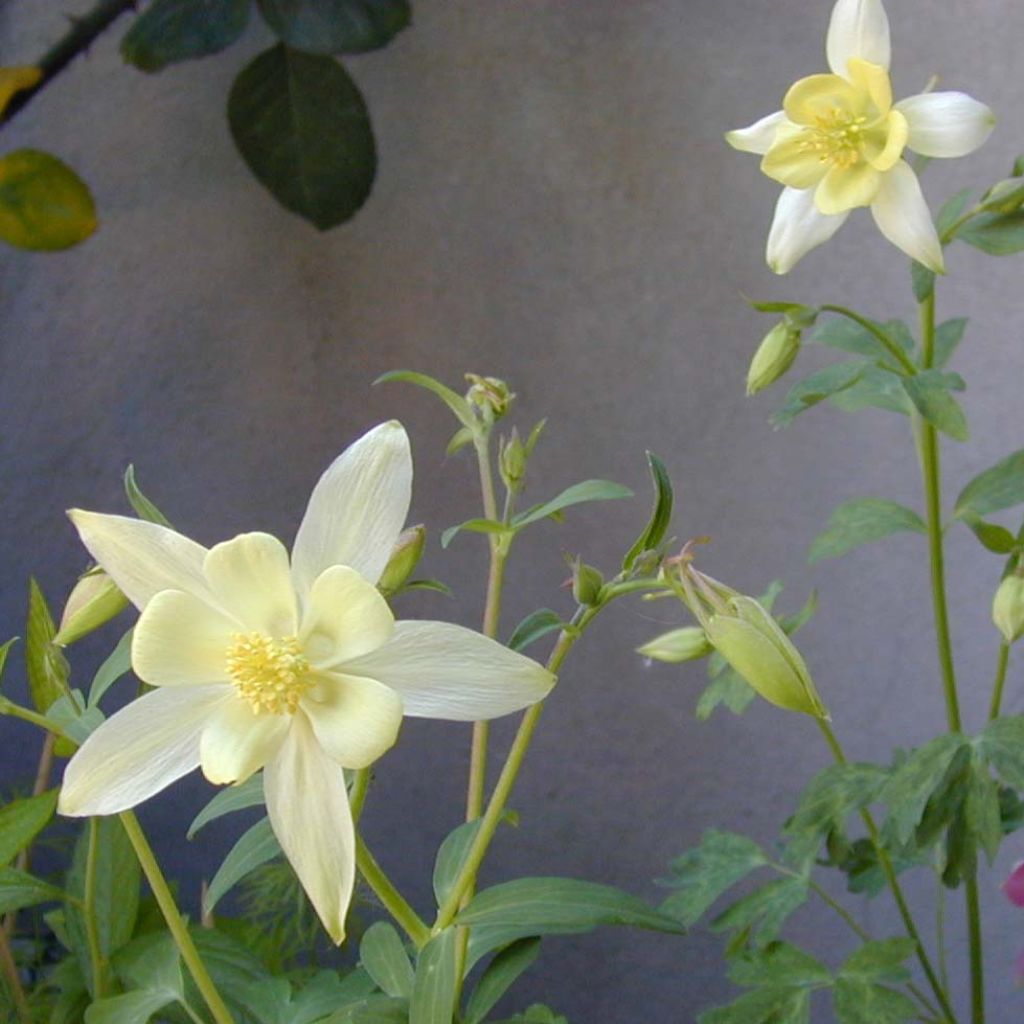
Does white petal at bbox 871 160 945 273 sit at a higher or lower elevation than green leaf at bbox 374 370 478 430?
higher

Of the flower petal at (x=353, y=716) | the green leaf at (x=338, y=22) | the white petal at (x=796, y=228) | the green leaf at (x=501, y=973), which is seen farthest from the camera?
the green leaf at (x=338, y=22)

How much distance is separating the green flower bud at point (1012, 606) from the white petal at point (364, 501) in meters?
0.31

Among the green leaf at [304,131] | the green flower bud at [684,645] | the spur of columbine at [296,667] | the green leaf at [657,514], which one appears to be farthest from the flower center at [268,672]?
the green leaf at [304,131]

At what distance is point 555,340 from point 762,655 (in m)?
0.58

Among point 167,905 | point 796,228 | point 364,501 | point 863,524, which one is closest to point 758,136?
point 796,228

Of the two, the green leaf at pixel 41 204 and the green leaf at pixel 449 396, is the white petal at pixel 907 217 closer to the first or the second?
the green leaf at pixel 449 396

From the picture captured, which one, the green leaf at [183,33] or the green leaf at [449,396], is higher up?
the green leaf at [183,33]

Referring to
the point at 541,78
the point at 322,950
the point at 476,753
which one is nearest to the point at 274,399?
the point at 541,78

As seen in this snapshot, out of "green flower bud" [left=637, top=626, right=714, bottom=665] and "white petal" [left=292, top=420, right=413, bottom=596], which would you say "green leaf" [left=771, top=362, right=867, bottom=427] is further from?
"white petal" [left=292, top=420, right=413, bottom=596]

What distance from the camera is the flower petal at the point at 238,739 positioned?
0.31 m

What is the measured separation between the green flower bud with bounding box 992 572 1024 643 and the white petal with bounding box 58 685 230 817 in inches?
13.7

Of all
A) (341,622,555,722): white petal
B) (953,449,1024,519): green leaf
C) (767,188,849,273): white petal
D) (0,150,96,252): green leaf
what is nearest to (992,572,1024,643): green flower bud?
(953,449,1024,519): green leaf

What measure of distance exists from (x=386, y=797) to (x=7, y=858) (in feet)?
1.77

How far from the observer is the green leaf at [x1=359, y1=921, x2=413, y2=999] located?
1.31 ft
